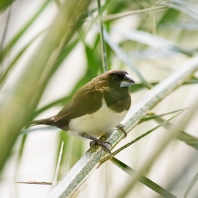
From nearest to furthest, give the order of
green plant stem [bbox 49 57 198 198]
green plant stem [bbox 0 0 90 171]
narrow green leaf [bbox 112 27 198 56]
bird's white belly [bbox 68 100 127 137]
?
green plant stem [bbox 0 0 90 171] < green plant stem [bbox 49 57 198 198] < narrow green leaf [bbox 112 27 198 56] < bird's white belly [bbox 68 100 127 137]

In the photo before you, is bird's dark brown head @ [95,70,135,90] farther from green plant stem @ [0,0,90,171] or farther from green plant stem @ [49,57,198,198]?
green plant stem @ [0,0,90,171]

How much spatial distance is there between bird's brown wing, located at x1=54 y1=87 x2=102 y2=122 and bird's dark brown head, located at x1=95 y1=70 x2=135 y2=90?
41 millimetres

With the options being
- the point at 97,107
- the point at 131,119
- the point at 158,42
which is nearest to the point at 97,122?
the point at 97,107

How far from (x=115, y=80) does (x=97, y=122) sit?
12 centimetres

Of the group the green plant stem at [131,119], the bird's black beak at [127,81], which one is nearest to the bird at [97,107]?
the bird's black beak at [127,81]

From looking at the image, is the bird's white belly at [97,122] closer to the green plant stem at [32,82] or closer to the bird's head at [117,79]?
the bird's head at [117,79]

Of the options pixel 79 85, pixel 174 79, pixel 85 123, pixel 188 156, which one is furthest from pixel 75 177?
pixel 85 123

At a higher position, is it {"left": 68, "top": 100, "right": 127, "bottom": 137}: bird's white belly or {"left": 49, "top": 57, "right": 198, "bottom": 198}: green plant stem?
{"left": 68, "top": 100, "right": 127, "bottom": 137}: bird's white belly

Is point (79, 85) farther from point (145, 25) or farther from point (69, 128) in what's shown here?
point (145, 25)

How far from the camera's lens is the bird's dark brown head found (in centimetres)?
93

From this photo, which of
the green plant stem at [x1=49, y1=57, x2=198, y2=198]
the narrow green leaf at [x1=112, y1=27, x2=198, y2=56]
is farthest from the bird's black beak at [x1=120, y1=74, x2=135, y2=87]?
the green plant stem at [x1=49, y1=57, x2=198, y2=198]

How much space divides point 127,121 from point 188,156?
27cm

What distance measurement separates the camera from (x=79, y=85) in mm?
782

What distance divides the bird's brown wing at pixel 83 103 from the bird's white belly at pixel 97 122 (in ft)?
0.04
